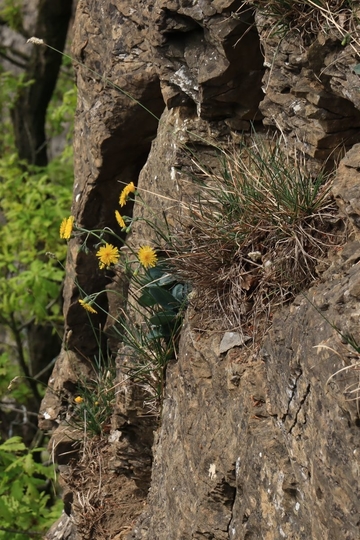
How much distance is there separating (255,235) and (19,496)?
2937 millimetres

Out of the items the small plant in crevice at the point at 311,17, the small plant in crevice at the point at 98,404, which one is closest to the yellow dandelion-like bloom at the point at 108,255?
the small plant in crevice at the point at 98,404

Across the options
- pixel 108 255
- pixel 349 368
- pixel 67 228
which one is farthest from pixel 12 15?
pixel 349 368

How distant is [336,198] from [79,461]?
252cm

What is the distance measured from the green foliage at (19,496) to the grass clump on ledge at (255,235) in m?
2.27

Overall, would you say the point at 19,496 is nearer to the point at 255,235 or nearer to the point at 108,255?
the point at 108,255

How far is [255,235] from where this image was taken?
3236mm

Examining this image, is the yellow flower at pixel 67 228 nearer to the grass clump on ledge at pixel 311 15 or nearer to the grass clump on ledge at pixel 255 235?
the grass clump on ledge at pixel 255 235

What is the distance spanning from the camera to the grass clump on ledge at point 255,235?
3033 millimetres

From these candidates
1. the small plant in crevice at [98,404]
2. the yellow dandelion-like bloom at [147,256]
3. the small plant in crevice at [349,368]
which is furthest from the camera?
the small plant in crevice at [98,404]

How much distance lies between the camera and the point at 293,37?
3217 mm

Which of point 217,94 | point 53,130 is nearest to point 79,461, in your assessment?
point 217,94

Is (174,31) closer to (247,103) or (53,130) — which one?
(247,103)

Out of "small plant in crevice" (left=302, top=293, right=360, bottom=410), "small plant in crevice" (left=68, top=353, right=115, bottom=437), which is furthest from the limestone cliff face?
"small plant in crevice" (left=68, top=353, right=115, bottom=437)

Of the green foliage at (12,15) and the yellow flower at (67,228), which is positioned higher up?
the yellow flower at (67,228)
